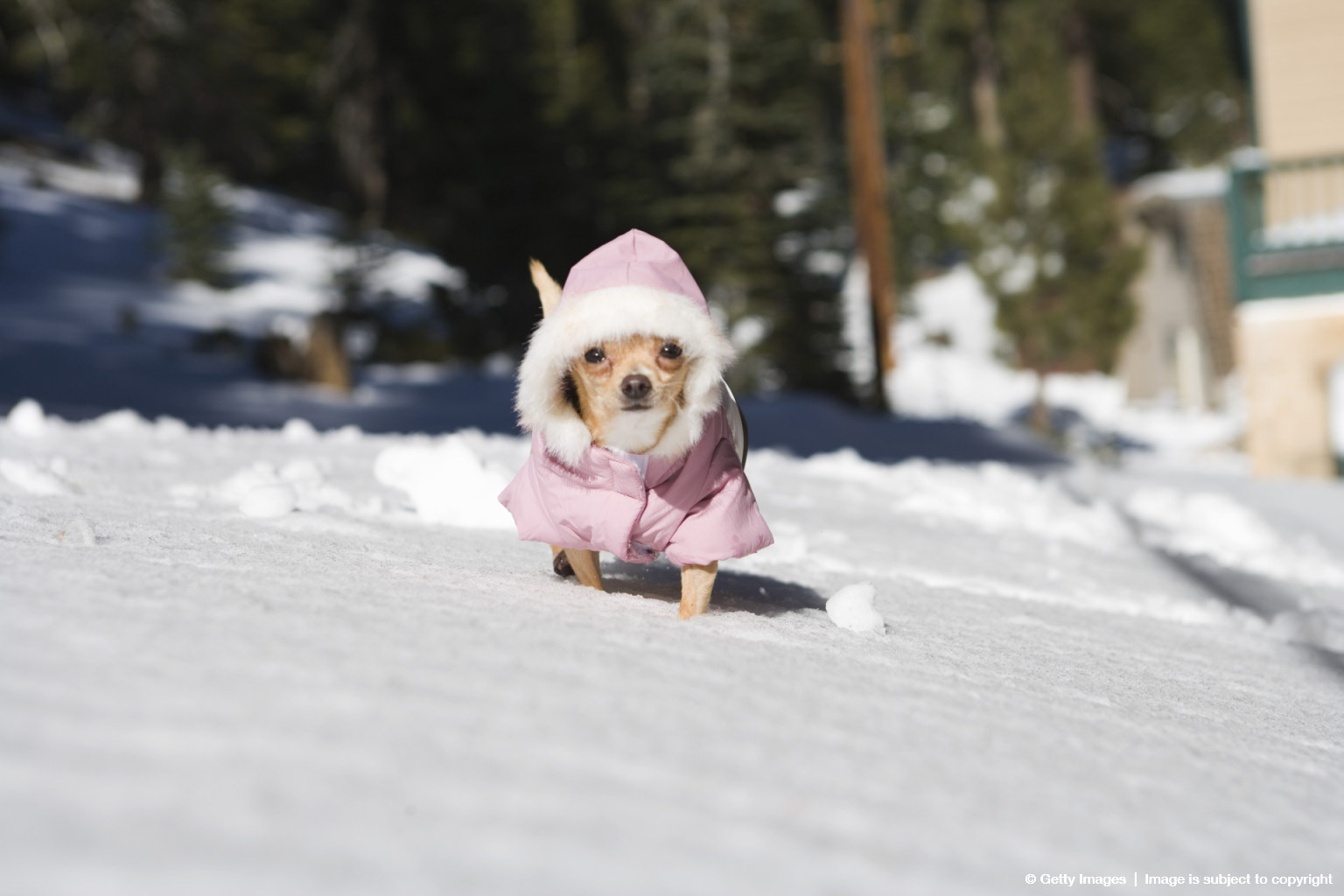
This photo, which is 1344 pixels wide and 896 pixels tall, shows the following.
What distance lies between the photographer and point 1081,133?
1725 centimetres

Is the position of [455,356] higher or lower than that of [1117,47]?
lower

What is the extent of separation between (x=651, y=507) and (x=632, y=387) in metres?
0.34

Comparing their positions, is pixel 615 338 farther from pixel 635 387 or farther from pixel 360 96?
pixel 360 96

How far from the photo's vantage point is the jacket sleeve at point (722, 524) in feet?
9.70

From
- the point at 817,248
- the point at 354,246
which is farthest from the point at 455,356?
the point at 817,248

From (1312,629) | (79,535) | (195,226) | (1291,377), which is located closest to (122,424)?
(79,535)

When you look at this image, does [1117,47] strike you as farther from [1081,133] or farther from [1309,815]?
[1309,815]

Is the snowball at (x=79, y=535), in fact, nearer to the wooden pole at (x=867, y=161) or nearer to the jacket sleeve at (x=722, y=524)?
the jacket sleeve at (x=722, y=524)

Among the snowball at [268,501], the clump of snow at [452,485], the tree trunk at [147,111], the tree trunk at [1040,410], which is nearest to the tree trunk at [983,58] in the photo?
the tree trunk at [1040,410]

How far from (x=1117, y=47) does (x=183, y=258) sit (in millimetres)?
35192

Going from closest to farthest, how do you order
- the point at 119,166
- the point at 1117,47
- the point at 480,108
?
the point at 480,108 → the point at 119,166 → the point at 1117,47

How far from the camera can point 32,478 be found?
152 inches

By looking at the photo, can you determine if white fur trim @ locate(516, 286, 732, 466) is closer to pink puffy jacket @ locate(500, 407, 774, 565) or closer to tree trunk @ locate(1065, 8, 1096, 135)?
pink puffy jacket @ locate(500, 407, 774, 565)

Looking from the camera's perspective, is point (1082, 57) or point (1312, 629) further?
point (1082, 57)
